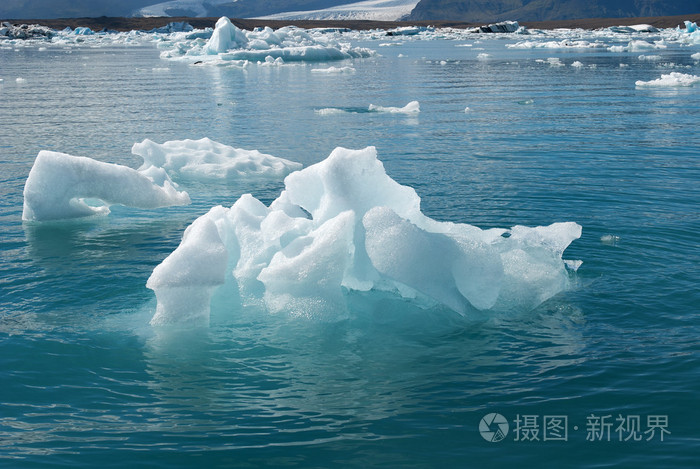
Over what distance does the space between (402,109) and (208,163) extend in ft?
30.0

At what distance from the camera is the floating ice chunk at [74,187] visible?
9297mm

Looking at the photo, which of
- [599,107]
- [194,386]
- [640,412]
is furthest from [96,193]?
[599,107]

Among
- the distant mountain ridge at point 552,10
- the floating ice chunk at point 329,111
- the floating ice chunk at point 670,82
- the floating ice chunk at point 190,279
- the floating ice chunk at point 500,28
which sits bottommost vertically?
the floating ice chunk at point 190,279

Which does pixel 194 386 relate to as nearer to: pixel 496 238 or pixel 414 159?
pixel 496 238

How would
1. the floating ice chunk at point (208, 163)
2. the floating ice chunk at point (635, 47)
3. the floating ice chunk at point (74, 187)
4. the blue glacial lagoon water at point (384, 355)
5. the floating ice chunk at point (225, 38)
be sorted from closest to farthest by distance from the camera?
the blue glacial lagoon water at point (384, 355)
the floating ice chunk at point (74, 187)
the floating ice chunk at point (208, 163)
the floating ice chunk at point (225, 38)
the floating ice chunk at point (635, 47)

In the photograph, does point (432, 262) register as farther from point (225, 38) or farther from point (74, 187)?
point (225, 38)

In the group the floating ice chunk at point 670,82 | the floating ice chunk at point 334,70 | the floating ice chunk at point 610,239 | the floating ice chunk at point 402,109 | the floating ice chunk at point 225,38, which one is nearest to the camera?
the floating ice chunk at point 610,239

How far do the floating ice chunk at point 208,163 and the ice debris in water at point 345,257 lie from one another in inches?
193

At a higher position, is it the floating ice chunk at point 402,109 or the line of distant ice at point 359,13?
the line of distant ice at point 359,13

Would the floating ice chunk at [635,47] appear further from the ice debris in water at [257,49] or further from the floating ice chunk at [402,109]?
the floating ice chunk at [402,109]

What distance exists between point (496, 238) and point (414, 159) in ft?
21.2

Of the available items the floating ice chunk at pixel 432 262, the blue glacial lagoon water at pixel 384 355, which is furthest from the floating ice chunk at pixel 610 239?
the floating ice chunk at pixel 432 262

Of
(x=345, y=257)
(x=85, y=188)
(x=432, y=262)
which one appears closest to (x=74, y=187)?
(x=85, y=188)

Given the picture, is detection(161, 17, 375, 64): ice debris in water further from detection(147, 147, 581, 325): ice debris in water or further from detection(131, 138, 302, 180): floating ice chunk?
detection(147, 147, 581, 325): ice debris in water
